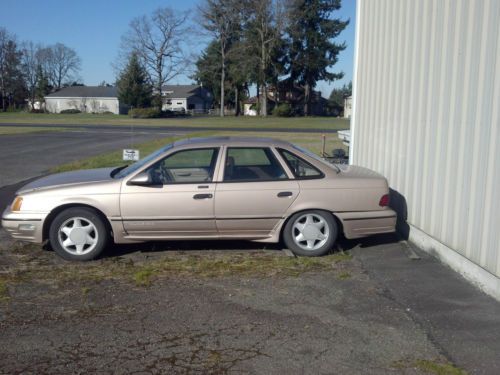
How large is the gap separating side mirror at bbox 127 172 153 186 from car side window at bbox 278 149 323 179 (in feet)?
5.50

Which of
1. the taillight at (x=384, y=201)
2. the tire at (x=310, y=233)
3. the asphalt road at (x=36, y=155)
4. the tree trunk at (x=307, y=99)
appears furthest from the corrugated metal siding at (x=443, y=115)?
the tree trunk at (x=307, y=99)

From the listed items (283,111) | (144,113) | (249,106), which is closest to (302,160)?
(144,113)

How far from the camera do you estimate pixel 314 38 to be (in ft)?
234

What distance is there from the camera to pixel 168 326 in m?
4.85

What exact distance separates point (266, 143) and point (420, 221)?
2.24 m

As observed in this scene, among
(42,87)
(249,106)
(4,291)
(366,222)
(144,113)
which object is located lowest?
(4,291)

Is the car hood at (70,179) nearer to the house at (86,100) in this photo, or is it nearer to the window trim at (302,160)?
the window trim at (302,160)

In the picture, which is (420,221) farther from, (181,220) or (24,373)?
(24,373)

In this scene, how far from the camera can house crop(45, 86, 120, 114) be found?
3858 inches

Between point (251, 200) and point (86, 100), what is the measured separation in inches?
3851

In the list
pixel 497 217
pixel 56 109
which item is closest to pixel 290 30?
pixel 56 109

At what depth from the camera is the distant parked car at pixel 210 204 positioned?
22.4 feet

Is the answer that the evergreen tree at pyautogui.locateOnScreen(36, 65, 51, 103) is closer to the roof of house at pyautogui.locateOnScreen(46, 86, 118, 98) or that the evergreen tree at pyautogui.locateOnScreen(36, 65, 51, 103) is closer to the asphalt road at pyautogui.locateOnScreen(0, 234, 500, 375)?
the roof of house at pyautogui.locateOnScreen(46, 86, 118, 98)

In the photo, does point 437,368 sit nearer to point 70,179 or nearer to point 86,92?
point 70,179
